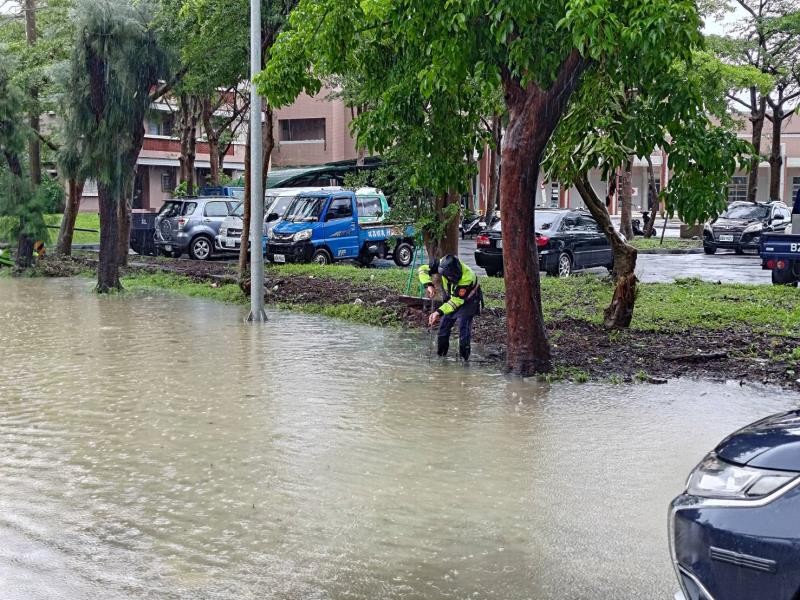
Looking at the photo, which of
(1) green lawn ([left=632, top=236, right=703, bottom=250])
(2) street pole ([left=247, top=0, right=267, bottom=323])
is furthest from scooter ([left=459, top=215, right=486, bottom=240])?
(2) street pole ([left=247, top=0, right=267, bottom=323])

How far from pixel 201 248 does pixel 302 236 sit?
4652mm

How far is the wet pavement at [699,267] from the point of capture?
20.7 m

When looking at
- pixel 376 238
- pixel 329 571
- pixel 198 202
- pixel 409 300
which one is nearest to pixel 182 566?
pixel 329 571

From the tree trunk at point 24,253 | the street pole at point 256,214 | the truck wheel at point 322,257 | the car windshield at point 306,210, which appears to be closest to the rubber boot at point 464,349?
the street pole at point 256,214

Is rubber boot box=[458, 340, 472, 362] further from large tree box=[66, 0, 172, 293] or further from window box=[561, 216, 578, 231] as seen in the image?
window box=[561, 216, 578, 231]

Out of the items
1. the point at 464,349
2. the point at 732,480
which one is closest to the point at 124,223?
the point at 464,349

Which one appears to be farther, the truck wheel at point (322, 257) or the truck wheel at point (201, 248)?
the truck wheel at point (201, 248)

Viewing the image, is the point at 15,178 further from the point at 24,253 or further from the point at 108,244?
the point at 108,244

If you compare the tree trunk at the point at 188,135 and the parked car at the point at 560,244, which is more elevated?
the tree trunk at the point at 188,135

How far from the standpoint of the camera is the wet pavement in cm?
2067

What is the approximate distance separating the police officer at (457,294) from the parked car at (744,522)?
738cm

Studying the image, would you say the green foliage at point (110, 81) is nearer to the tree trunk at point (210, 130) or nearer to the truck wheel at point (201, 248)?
the truck wheel at point (201, 248)

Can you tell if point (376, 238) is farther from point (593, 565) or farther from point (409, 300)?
point (593, 565)

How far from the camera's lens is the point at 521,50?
903 centimetres
